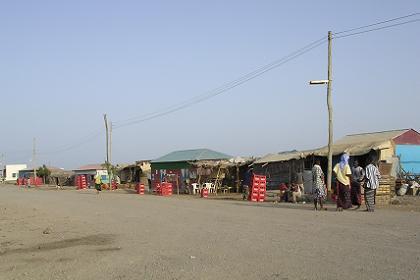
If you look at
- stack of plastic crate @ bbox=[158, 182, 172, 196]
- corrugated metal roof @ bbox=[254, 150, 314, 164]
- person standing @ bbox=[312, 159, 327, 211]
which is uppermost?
corrugated metal roof @ bbox=[254, 150, 314, 164]

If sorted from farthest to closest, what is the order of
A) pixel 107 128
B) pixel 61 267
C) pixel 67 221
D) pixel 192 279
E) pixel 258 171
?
1. pixel 107 128
2. pixel 258 171
3. pixel 67 221
4. pixel 61 267
5. pixel 192 279

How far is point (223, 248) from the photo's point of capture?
31.1 ft

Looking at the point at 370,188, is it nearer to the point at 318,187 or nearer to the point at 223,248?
the point at 318,187

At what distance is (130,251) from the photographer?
32.2 feet

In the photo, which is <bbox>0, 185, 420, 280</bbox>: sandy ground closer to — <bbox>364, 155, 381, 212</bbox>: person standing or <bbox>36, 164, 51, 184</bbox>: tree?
<bbox>364, 155, 381, 212</bbox>: person standing

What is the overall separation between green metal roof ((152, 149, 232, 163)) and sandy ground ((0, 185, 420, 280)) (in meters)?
27.5

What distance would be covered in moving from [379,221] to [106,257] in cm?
721

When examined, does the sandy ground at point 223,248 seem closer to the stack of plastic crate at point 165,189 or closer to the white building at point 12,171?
the stack of plastic crate at point 165,189

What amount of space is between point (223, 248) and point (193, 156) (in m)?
34.2

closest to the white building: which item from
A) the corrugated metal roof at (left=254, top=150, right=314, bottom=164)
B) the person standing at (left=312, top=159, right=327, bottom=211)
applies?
the corrugated metal roof at (left=254, top=150, right=314, bottom=164)

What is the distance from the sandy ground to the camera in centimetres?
750

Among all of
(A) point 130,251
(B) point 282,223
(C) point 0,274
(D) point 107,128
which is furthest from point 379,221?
(D) point 107,128

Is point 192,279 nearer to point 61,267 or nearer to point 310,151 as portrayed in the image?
point 61,267

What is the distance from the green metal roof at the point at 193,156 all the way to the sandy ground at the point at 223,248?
27.5 meters
